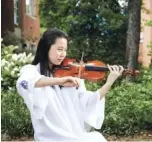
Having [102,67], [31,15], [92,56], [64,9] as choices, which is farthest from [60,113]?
[31,15]

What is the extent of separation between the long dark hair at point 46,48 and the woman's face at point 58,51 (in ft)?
0.07

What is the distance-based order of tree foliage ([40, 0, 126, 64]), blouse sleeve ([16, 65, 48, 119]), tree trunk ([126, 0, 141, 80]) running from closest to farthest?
1. blouse sleeve ([16, 65, 48, 119])
2. tree trunk ([126, 0, 141, 80])
3. tree foliage ([40, 0, 126, 64])

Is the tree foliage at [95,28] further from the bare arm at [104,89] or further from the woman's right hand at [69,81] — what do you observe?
the woman's right hand at [69,81]

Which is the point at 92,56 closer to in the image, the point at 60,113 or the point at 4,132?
the point at 4,132

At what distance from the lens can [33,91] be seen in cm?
237

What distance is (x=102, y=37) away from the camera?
1759cm

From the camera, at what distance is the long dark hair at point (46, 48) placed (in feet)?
8.13

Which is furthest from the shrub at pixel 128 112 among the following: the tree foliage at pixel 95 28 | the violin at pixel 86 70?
the tree foliage at pixel 95 28

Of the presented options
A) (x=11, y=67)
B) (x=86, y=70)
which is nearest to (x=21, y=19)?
(x=11, y=67)

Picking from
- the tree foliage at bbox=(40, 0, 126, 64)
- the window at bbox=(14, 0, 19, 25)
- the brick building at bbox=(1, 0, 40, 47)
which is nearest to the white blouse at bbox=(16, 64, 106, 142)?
the tree foliage at bbox=(40, 0, 126, 64)

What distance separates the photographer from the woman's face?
246 cm

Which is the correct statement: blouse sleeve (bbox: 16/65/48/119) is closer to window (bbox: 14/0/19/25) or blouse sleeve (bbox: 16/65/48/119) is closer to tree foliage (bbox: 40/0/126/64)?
tree foliage (bbox: 40/0/126/64)

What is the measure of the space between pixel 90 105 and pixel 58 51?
1.09 feet

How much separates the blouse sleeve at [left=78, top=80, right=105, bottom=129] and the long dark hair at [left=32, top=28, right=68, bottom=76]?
21cm
